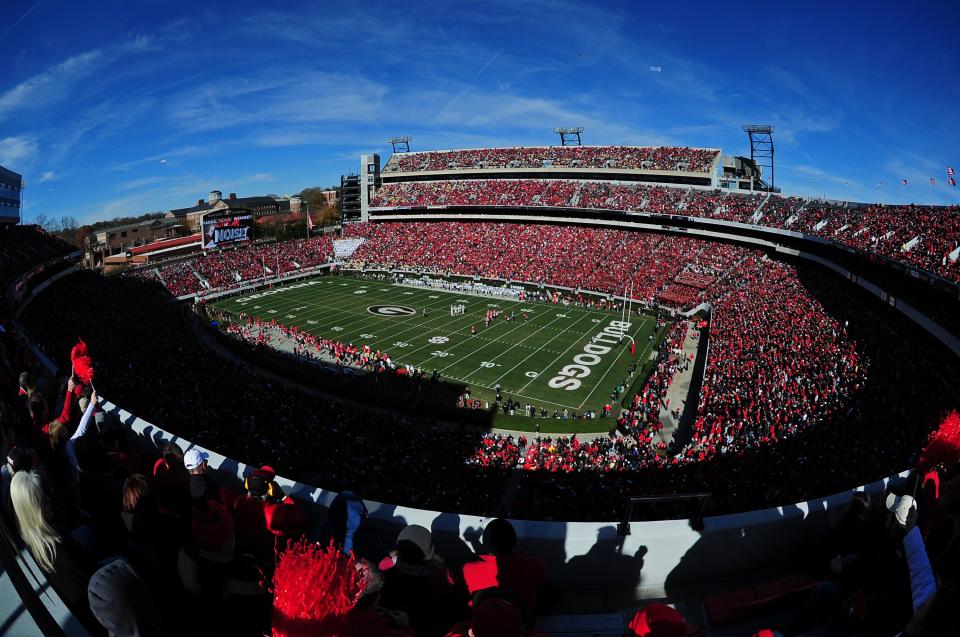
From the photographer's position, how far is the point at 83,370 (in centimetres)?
793

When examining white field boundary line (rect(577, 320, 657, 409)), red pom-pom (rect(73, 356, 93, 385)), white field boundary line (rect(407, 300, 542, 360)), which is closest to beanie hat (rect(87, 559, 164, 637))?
red pom-pom (rect(73, 356, 93, 385))

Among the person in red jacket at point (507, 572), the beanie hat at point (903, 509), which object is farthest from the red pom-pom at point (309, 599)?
the beanie hat at point (903, 509)

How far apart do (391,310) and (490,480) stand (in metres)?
27.1

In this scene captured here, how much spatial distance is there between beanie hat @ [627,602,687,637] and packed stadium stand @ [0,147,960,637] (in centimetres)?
1

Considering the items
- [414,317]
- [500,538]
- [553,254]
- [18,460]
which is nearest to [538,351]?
[414,317]

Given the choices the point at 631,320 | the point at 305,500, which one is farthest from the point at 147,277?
the point at 305,500

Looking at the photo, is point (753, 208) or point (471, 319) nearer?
point (471, 319)

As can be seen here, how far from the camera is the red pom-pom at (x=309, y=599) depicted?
2.42 metres

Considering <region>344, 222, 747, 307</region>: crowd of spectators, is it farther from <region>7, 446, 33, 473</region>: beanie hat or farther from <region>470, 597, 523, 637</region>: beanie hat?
<region>7, 446, 33, 473</region>: beanie hat

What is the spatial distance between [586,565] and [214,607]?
255 centimetres

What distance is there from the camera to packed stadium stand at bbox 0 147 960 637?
300 centimetres

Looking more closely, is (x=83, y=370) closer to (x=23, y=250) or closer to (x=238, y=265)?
(x=23, y=250)

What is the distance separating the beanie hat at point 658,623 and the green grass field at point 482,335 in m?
17.9

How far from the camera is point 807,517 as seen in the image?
448 cm
